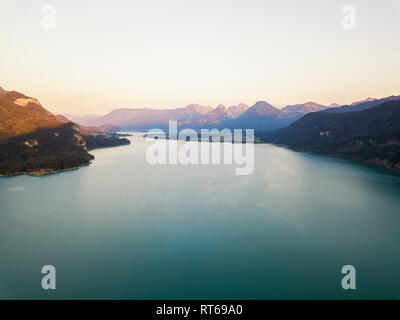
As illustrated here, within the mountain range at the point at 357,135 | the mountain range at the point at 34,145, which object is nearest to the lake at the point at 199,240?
the mountain range at the point at 34,145

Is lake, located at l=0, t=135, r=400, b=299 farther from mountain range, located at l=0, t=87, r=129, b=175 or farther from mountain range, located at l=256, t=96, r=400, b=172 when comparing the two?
mountain range, located at l=256, t=96, r=400, b=172

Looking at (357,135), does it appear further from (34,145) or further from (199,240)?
(34,145)

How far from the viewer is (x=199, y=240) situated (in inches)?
816

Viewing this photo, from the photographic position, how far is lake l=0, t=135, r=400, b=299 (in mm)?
14539

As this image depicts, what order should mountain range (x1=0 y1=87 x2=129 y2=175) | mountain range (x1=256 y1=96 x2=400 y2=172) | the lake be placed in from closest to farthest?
1. the lake
2. mountain range (x1=0 y1=87 x2=129 y2=175)
3. mountain range (x1=256 y1=96 x2=400 y2=172)

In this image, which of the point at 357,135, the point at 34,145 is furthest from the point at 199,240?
the point at 357,135

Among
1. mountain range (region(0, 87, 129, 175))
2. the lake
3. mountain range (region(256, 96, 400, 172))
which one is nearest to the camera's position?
the lake

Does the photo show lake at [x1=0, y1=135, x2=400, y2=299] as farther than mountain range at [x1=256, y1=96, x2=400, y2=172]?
No

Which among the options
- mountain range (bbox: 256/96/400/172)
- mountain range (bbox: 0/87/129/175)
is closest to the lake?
mountain range (bbox: 0/87/129/175)

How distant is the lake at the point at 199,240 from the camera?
1454 cm

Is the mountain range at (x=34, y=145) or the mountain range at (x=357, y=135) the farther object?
the mountain range at (x=357, y=135)

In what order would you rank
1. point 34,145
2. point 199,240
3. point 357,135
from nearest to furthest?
point 199,240, point 34,145, point 357,135

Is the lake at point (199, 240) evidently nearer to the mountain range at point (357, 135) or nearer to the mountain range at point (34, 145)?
the mountain range at point (34, 145)
